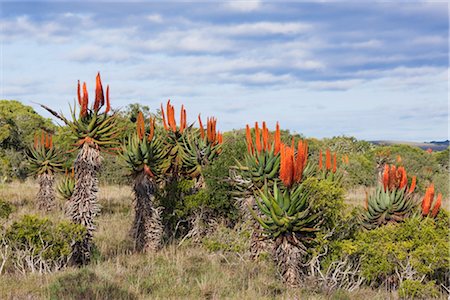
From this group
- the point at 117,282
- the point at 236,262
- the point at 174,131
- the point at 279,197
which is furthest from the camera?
the point at 174,131

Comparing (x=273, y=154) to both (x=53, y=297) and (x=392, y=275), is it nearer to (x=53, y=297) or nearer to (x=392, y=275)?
(x=392, y=275)

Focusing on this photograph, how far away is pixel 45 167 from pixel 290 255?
41.1 feet

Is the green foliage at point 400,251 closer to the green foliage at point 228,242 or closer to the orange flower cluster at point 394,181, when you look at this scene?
the orange flower cluster at point 394,181

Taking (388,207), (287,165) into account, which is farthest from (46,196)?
(388,207)

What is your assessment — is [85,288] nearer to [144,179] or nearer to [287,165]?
[287,165]

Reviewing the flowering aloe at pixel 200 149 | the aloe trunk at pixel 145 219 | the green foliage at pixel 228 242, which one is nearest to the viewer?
the green foliage at pixel 228 242

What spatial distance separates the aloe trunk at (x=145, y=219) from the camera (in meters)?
13.4

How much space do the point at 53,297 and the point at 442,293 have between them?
8263 millimetres

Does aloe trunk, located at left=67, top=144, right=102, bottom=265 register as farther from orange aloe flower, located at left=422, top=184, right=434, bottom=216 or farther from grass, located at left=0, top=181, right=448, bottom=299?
orange aloe flower, located at left=422, top=184, right=434, bottom=216

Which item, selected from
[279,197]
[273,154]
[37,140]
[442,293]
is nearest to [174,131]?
[273,154]

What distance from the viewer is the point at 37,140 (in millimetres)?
19156

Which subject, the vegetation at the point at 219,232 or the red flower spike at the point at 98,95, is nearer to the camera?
the vegetation at the point at 219,232

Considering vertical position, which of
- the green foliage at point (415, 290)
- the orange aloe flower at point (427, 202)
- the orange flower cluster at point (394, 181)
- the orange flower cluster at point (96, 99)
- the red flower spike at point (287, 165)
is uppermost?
the orange flower cluster at point (96, 99)

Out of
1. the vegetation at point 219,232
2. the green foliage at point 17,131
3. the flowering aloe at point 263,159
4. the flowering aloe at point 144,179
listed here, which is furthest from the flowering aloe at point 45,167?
the flowering aloe at point 263,159
